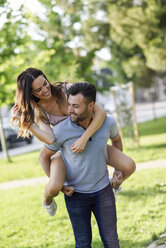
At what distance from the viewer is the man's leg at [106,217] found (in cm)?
264

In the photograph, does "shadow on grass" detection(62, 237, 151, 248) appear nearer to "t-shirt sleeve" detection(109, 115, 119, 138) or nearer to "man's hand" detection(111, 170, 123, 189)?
"man's hand" detection(111, 170, 123, 189)

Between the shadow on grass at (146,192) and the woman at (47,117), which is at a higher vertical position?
the woman at (47,117)

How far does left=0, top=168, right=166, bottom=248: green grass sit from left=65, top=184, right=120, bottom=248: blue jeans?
912 mm

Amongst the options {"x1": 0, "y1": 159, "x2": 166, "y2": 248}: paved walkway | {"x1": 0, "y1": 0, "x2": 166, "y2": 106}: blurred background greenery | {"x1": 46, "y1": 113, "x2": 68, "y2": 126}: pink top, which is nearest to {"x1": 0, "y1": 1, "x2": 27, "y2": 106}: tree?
{"x1": 0, "y1": 0, "x2": 166, "y2": 106}: blurred background greenery

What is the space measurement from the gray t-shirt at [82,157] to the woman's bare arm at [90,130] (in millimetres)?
72

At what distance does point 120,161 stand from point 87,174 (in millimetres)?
310

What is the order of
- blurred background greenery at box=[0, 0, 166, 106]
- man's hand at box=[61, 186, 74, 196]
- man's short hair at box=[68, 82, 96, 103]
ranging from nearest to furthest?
man's short hair at box=[68, 82, 96, 103]
man's hand at box=[61, 186, 74, 196]
blurred background greenery at box=[0, 0, 166, 106]

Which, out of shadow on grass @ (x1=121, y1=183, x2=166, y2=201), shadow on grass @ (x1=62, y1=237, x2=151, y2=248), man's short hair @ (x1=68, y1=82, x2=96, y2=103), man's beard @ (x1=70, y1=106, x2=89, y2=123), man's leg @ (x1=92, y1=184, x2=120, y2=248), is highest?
man's short hair @ (x1=68, y1=82, x2=96, y2=103)

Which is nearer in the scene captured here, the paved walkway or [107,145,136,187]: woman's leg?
[107,145,136,187]: woman's leg

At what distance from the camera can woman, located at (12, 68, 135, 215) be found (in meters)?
2.55

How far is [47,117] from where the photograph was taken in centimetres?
280

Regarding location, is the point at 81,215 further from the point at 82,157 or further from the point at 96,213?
the point at 82,157

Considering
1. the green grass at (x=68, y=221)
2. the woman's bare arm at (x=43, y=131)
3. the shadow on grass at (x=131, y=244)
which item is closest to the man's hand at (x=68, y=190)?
the woman's bare arm at (x=43, y=131)

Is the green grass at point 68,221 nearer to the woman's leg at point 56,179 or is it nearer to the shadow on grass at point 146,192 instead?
the shadow on grass at point 146,192
